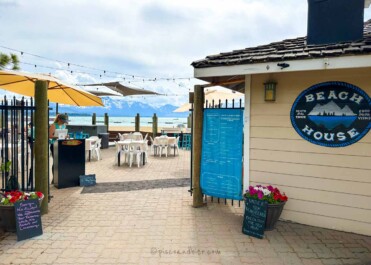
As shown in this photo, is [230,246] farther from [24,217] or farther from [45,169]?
[45,169]

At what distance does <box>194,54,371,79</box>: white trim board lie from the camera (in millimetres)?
3584

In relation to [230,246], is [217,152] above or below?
above

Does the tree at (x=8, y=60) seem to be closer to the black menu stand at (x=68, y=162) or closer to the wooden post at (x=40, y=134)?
the black menu stand at (x=68, y=162)

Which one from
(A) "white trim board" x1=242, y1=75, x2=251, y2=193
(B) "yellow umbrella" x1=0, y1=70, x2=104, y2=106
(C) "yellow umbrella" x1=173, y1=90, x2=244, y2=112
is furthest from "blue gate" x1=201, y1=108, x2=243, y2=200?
(C) "yellow umbrella" x1=173, y1=90, x2=244, y2=112

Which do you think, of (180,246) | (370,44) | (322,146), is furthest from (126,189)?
(370,44)

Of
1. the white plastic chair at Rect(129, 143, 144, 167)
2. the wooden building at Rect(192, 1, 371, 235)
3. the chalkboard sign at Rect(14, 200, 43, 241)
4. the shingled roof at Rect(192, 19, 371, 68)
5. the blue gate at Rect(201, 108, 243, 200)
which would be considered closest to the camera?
the shingled roof at Rect(192, 19, 371, 68)

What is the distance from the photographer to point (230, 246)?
383 centimetres

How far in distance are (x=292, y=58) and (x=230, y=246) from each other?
8.59ft

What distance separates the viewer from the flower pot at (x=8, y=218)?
13.3 ft

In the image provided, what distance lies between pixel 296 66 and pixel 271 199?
74.7 inches

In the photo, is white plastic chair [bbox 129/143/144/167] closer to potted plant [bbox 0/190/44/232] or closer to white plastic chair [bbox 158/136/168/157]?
white plastic chair [bbox 158/136/168/157]

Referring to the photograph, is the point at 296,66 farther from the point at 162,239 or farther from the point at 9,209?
the point at 9,209

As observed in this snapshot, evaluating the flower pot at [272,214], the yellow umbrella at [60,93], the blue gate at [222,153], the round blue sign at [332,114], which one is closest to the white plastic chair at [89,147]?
the yellow umbrella at [60,93]

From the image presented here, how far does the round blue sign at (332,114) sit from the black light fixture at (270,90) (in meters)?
0.35
